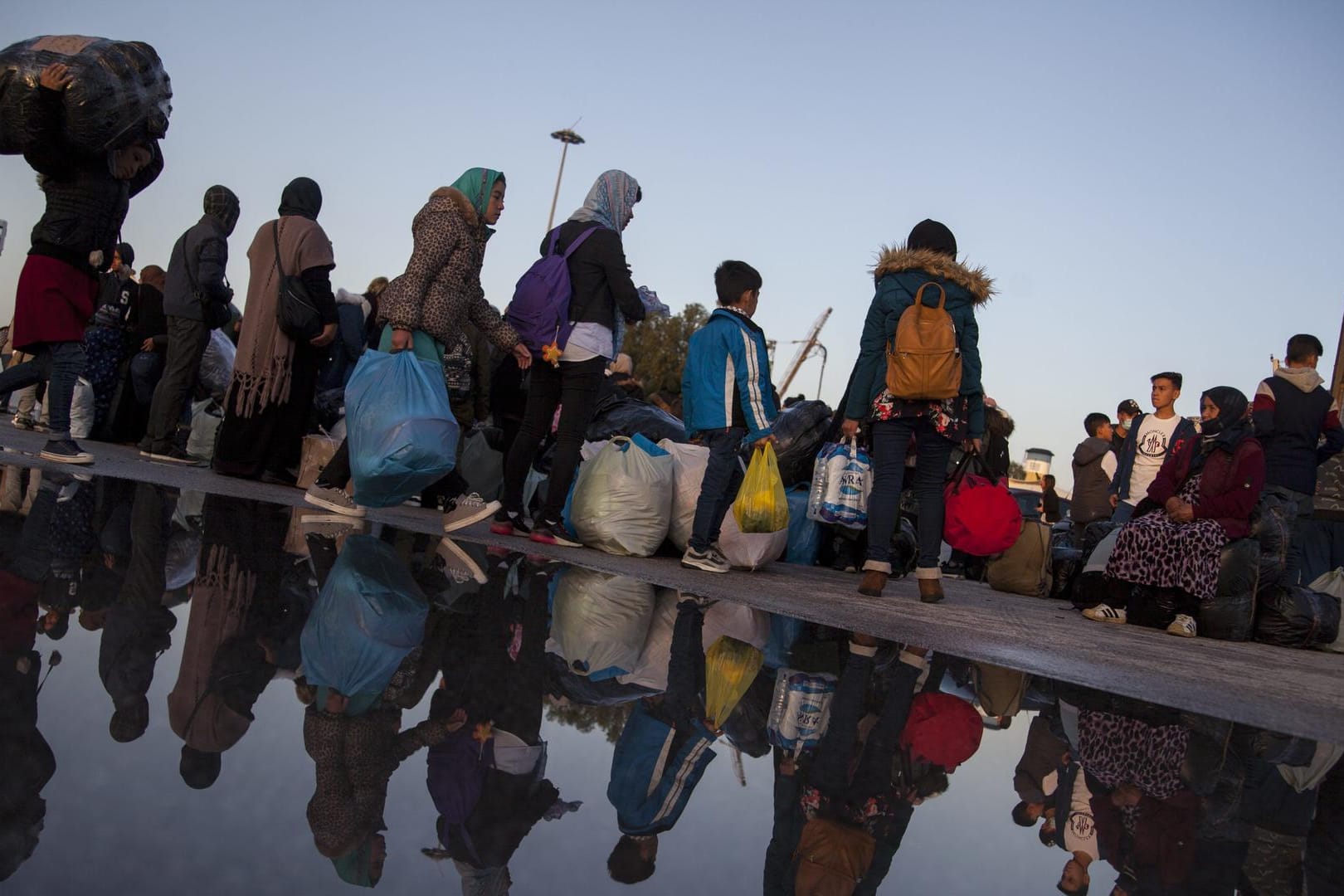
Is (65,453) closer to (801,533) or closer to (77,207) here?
(77,207)

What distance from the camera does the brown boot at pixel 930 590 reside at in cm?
695

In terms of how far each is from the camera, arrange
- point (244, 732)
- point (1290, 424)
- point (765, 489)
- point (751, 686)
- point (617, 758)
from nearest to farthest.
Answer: point (244, 732) → point (617, 758) → point (751, 686) → point (765, 489) → point (1290, 424)

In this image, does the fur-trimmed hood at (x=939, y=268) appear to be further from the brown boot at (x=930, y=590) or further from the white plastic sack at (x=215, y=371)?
the white plastic sack at (x=215, y=371)

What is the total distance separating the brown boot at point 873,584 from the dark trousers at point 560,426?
1899mm

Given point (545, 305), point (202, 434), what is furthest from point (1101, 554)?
point (202, 434)

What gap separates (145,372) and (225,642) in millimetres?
11195

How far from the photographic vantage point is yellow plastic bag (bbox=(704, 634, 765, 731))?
10.1 feet

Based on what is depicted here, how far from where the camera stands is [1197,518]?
729cm

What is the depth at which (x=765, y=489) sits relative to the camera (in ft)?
23.8

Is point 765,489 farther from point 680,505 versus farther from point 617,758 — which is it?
point 617,758

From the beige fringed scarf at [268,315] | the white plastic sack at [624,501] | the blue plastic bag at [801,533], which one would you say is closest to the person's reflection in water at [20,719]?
the white plastic sack at [624,501]

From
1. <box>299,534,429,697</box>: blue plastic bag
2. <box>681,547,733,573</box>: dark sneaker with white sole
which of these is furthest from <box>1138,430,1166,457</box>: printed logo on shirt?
<box>299,534,429,697</box>: blue plastic bag

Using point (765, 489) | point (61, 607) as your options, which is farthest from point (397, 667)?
point (765, 489)

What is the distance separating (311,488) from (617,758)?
543cm
